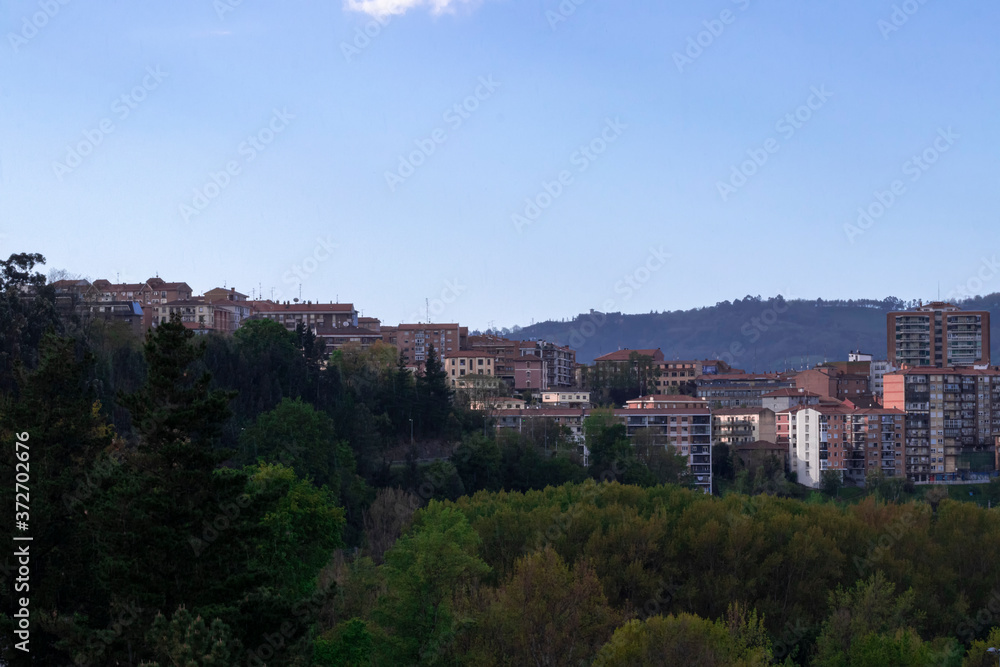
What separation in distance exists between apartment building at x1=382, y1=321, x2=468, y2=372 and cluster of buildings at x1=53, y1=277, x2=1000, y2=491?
0.15 metres


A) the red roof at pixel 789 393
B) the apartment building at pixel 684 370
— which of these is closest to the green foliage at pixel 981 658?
the red roof at pixel 789 393

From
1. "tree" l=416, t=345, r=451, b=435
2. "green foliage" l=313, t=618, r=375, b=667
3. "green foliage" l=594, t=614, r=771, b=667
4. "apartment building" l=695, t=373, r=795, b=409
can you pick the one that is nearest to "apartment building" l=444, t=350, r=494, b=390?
"apartment building" l=695, t=373, r=795, b=409

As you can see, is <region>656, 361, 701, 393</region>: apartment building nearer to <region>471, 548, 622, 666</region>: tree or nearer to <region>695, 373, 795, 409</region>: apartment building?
<region>695, 373, 795, 409</region>: apartment building

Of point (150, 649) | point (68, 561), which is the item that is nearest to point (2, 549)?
point (68, 561)

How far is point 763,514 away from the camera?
44.5 meters

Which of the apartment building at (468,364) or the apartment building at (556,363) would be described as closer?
the apartment building at (468,364)

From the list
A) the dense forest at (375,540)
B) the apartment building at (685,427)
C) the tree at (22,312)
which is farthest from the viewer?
the apartment building at (685,427)

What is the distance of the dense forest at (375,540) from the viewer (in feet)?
59.9

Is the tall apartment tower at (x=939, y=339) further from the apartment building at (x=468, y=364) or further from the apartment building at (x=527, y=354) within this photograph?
the apartment building at (x=468, y=364)

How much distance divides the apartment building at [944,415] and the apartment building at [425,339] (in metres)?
42.0

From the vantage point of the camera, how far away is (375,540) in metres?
50.2

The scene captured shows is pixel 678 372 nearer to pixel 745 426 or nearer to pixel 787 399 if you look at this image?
pixel 787 399

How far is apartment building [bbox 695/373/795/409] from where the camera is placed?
112m

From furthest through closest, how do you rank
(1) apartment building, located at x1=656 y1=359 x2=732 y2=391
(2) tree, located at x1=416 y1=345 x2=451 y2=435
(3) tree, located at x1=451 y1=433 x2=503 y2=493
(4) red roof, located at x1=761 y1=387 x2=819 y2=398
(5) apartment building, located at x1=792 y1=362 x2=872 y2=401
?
(1) apartment building, located at x1=656 y1=359 x2=732 y2=391 < (5) apartment building, located at x1=792 y1=362 x2=872 y2=401 < (4) red roof, located at x1=761 y1=387 x2=819 y2=398 < (2) tree, located at x1=416 y1=345 x2=451 y2=435 < (3) tree, located at x1=451 y1=433 x2=503 y2=493
